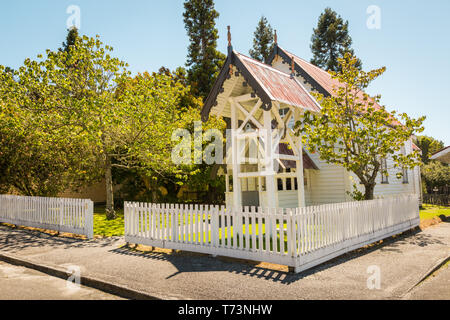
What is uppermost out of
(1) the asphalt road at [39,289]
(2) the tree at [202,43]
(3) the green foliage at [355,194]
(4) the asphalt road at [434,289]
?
(2) the tree at [202,43]

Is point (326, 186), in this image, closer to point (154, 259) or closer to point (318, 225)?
point (318, 225)

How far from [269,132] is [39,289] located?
6.68 metres

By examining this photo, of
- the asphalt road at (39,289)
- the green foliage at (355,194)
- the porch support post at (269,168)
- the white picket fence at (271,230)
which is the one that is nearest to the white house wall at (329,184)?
the green foliage at (355,194)

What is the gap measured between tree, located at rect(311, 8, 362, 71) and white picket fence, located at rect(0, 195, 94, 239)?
36069 millimetres

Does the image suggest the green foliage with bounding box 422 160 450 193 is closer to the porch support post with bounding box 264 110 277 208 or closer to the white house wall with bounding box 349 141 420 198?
the white house wall with bounding box 349 141 420 198

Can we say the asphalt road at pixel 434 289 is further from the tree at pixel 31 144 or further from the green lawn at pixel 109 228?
the tree at pixel 31 144

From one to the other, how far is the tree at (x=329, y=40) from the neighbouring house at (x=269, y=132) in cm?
2426

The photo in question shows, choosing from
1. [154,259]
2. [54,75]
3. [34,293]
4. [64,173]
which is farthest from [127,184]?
[34,293]

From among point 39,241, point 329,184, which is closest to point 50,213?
point 39,241

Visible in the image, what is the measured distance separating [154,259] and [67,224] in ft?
16.9

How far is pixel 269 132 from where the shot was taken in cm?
924

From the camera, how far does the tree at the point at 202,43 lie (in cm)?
3125

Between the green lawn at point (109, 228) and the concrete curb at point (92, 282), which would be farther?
Answer: the green lawn at point (109, 228)

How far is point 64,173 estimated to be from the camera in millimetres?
16688
